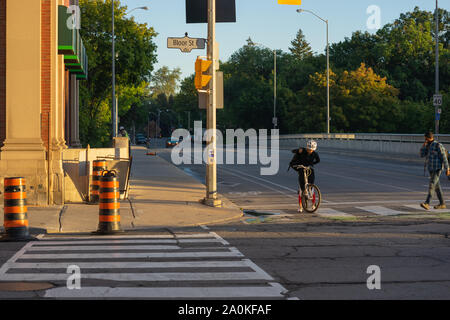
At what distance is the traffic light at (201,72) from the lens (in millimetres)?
16812

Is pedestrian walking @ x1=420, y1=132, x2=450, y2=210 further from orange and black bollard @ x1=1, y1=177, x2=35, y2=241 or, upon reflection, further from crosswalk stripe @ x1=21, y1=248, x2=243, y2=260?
orange and black bollard @ x1=1, y1=177, x2=35, y2=241

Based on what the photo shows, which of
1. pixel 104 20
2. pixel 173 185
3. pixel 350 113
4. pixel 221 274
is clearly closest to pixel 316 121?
pixel 350 113

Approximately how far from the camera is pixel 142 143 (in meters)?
116

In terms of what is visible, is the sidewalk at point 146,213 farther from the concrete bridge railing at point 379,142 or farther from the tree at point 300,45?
the tree at point 300,45

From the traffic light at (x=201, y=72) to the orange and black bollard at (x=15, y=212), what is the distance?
6.17 metres

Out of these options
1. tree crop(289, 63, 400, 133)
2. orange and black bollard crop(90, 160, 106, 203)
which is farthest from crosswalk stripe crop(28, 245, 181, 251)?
tree crop(289, 63, 400, 133)

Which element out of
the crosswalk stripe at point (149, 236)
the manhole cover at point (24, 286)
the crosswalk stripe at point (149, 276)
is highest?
the manhole cover at point (24, 286)

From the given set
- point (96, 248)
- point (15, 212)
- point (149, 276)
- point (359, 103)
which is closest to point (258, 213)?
point (96, 248)

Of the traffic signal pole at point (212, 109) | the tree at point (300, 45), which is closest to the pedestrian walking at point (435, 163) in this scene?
the traffic signal pole at point (212, 109)

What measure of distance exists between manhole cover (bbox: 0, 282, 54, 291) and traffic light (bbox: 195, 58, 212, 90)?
958cm

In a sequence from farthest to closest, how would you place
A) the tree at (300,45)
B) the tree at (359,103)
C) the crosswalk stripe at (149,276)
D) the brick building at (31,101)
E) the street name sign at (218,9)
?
1. the tree at (300,45)
2. the tree at (359,103)
3. the street name sign at (218,9)
4. the brick building at (31,101)
5. the crosswalk stripe at (149,276)

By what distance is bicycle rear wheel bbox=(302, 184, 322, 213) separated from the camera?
638 inches
